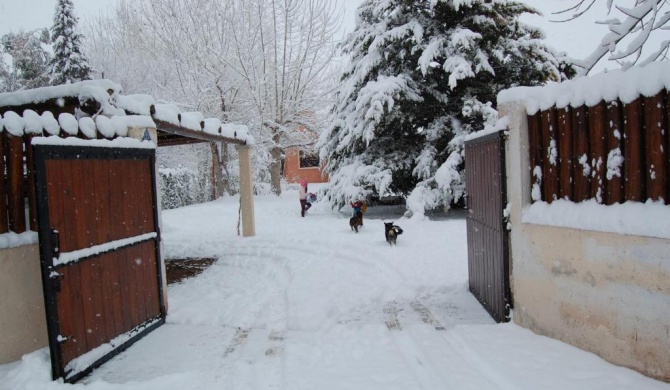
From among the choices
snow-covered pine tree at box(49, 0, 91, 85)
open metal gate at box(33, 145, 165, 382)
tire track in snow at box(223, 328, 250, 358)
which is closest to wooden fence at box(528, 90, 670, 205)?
tire track in snow at box(223, 328, 250, 358)

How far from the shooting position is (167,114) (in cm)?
692

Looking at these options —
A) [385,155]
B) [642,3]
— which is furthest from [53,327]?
[385,155]

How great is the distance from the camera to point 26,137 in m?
4.46

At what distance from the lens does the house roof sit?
452 cm

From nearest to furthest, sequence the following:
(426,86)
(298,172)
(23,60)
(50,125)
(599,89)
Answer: (599,89) → (50,125) → (426,86) → (23,60) → (298,172)

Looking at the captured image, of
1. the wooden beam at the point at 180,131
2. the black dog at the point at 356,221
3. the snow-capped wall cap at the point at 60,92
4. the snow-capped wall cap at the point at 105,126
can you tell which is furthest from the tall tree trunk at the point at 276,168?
the snow-capped wall cap at the point at 105,126

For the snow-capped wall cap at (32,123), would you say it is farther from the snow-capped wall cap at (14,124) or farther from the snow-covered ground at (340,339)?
the snow-covered ground at (340,339)

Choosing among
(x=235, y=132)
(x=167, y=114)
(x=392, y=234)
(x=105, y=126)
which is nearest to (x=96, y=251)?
(x=105, y=126)

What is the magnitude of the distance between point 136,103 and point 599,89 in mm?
5506

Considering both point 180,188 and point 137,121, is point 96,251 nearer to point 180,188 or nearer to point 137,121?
point 137,121

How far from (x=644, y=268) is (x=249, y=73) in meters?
21.4

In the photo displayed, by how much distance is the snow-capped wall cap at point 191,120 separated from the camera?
25.4 ft

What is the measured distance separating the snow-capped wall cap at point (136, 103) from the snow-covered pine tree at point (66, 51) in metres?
20.6

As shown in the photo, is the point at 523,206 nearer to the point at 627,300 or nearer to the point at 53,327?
the point at 627,300
